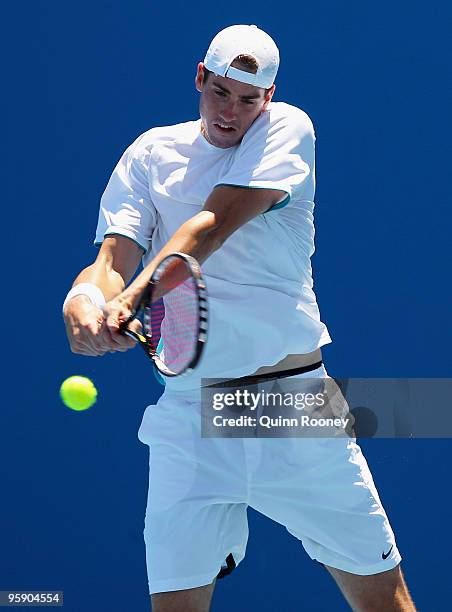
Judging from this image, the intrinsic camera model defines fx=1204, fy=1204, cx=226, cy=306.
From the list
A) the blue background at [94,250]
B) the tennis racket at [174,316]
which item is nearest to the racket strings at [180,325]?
the tennis racket at [174,316]

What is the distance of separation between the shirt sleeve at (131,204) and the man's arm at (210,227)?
13.7 inches

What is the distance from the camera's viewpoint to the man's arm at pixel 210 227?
2838 millimetres

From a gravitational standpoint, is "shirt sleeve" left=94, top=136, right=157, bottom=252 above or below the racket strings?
above

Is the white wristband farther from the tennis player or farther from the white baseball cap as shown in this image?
the white baseball cap

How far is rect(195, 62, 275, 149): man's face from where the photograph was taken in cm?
309

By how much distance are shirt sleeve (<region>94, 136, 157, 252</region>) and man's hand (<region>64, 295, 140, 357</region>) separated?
1.11ft

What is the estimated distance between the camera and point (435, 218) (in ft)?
14.7

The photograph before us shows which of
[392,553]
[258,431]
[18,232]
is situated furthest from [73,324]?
[18,232]

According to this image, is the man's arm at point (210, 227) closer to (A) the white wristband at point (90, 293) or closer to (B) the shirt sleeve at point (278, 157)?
(B) the shirt sleeve at point (278, 157)

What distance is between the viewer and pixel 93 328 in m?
2.83

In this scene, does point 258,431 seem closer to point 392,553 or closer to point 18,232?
point 392,553

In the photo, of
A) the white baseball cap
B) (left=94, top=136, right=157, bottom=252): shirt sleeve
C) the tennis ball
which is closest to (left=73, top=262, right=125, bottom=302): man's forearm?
(left=94, top=136, right=157, bottom=252): shirt sleeve

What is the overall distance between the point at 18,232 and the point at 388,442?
5.25ft

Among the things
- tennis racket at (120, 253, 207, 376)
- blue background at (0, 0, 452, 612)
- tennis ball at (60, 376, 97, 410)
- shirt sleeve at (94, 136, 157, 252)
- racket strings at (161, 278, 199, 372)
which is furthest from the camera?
blue background at (0, 0, 452, 612)
